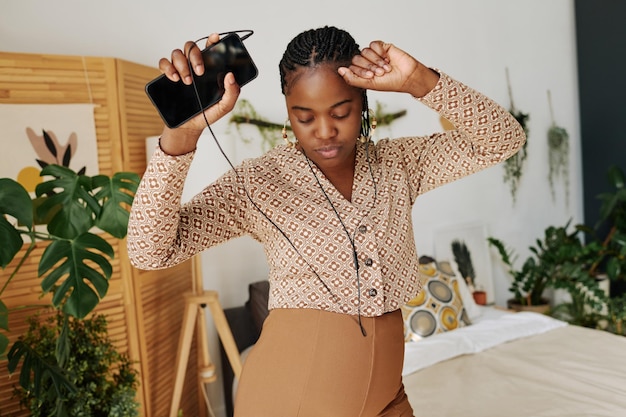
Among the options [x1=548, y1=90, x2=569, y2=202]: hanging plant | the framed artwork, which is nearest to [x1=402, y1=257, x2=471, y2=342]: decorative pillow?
the framed artwork

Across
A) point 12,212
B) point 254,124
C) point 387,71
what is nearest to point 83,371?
point 12,212

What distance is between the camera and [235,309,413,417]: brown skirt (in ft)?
3.34

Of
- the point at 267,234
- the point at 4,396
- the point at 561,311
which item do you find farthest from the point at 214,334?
the point at 561,311

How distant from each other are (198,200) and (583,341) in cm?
248

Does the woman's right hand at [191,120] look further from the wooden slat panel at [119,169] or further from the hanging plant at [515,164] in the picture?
the hanging plant at [515,164]

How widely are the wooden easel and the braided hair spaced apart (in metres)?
1.66

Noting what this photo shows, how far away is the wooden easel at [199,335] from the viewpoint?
2.53 metres

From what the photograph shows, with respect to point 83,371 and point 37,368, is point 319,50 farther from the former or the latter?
point 83,371

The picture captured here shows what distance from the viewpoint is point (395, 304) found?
3.50ft

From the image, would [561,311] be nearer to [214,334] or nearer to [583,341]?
[583,341]

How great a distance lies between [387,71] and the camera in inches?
38.9

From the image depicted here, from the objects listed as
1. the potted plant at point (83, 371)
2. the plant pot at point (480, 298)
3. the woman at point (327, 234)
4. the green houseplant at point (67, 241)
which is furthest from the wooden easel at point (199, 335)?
the plant pot at point (480, 298)

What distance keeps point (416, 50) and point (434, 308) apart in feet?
5.55

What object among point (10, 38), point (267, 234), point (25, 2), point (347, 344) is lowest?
point (347, 344)
